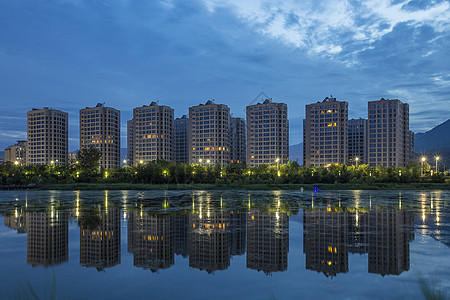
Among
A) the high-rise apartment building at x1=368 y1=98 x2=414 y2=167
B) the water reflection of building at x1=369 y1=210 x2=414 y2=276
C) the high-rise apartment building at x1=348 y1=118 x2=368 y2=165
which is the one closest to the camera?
the water reflection of building at x1=369 y1=210 x2=414 y2=276

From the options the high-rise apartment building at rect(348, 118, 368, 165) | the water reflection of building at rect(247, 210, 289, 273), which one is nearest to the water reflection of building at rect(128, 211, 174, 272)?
the water reflection of building at rect(247, 210, 289, 273)

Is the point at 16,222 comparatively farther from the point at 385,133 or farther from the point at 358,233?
the point at 385,133

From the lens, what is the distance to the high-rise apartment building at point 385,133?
494 ft

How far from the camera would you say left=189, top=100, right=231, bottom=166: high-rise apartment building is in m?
168

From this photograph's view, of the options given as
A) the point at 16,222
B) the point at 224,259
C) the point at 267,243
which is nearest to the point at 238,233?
the point at 267,243

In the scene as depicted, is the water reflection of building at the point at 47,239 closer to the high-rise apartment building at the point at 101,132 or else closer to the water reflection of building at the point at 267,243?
the water reflection of building at the point at 267,243

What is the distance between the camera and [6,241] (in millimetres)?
14766

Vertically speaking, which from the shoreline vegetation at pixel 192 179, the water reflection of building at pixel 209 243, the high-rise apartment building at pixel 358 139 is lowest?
the shoreline vegetation at pixel 192 179

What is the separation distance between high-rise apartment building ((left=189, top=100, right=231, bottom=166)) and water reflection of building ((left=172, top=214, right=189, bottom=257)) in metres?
145

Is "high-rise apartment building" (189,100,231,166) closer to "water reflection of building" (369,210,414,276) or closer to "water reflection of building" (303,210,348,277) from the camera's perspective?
"water reflection of building" (369,210,414,276)

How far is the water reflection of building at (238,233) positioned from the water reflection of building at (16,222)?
11004 mm

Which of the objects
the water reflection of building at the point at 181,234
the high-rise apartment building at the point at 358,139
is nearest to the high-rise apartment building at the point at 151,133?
the high-rise apartment building at the point at 358,139

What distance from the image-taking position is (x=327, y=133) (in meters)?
162

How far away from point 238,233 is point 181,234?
2748 millimetres
